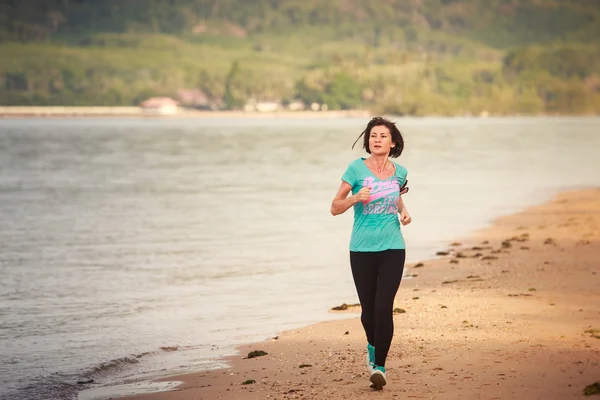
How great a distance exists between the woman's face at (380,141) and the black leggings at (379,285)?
2.75 ft

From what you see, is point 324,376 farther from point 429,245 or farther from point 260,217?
point 260,217

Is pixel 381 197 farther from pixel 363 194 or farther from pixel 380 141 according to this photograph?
pixel 380 141

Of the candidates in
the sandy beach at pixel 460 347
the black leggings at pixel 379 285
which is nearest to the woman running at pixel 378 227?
the black leggings at pixel 379 285

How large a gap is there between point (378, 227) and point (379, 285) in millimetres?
476

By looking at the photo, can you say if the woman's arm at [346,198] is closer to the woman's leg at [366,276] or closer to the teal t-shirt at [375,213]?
the teal t-shirt at [375,213]

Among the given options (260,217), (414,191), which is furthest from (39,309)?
(414,191)

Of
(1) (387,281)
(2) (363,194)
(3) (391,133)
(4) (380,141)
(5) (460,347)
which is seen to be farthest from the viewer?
(5) (460,347)

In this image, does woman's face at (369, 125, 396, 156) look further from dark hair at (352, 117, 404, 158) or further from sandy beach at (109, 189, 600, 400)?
sandy beach at (109, 189, 600, 400)

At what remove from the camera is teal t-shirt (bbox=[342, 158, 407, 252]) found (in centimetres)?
923

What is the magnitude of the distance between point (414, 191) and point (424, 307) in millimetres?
30558

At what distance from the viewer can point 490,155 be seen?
8419 cm

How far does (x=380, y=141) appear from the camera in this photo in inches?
369

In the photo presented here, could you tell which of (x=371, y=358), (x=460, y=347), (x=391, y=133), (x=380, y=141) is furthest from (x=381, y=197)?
(x=460, y=347)

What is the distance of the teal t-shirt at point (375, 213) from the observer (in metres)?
9.23
